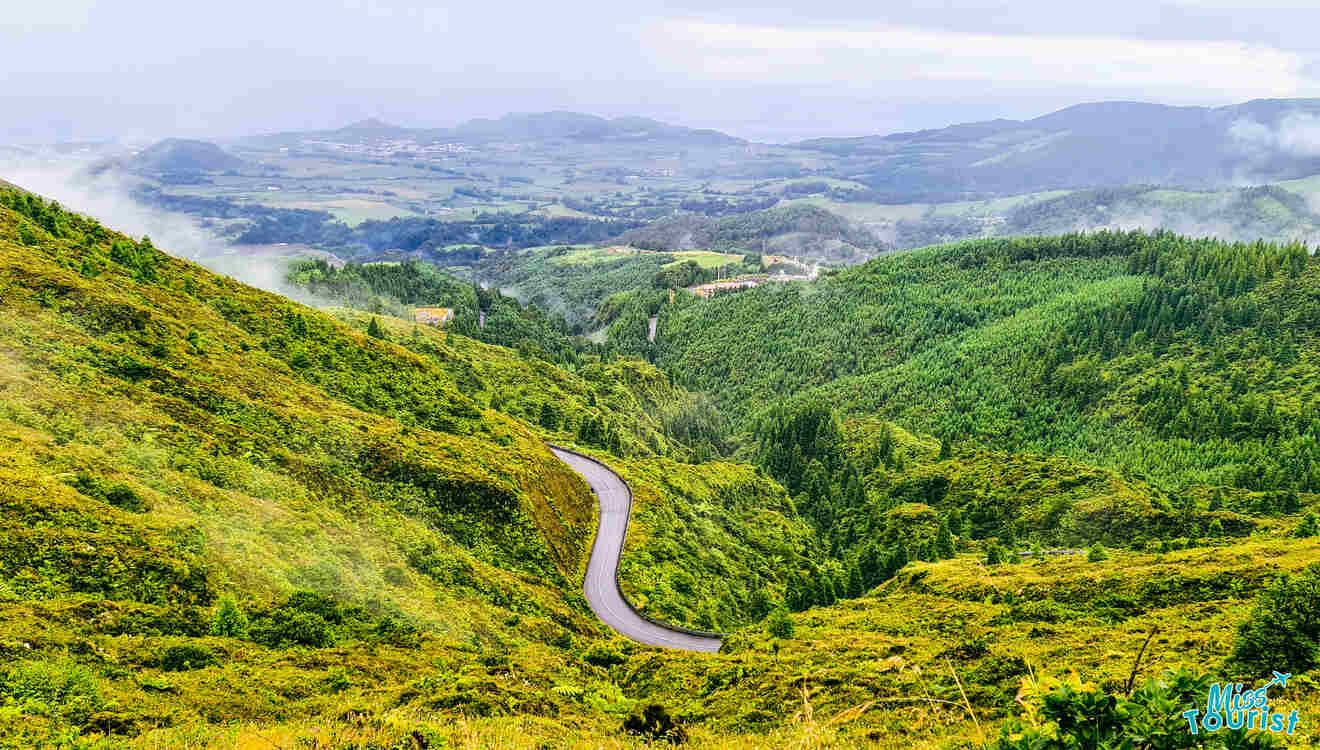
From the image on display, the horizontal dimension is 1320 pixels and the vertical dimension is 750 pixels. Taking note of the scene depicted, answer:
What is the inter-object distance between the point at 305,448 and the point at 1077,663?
44.7 metres

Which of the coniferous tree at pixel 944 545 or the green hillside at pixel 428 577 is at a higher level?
the green hillside at pixel 428 577

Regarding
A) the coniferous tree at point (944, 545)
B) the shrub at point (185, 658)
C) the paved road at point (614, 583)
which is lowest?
the coniferous tree at point (944, 545)

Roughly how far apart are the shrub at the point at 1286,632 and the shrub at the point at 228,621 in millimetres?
35984

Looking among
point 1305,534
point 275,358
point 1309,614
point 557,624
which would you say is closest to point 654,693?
→ point 557,624

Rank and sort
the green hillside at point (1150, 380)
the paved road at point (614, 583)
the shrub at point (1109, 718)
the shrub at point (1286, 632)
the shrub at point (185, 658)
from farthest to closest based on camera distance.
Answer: the green hillside at point (1150, 380)
the paved road at point (614, 583)
the shrub at point (1286, 632)
the shrub at point (185, 658)
the shrub at point (1109, 718)

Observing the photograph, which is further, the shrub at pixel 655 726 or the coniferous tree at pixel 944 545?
the coniferous tree at pixel 944 545

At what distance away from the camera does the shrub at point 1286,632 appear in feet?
77.0

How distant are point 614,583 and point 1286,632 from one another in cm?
4407

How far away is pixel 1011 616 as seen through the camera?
43.9m

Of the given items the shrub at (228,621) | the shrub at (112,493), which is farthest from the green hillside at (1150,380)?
the shrub at (112,493)

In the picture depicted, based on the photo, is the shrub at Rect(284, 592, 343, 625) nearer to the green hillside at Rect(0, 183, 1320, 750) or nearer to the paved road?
the green hillside at Rect(0, 183, 1320, 750)

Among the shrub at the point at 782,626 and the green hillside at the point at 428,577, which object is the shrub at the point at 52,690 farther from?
the shrub at the point at 782,626

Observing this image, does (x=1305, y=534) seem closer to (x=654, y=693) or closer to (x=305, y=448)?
(x=654, y=693)

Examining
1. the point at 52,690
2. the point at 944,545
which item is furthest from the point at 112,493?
the point at 944,545
